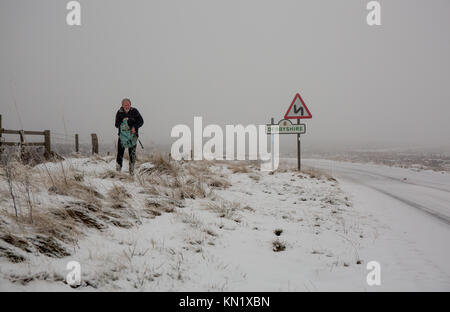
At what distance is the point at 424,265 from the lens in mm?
2428

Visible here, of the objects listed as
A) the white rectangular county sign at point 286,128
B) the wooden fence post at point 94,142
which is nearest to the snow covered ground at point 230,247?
the white rectangular county sign at point 286,128

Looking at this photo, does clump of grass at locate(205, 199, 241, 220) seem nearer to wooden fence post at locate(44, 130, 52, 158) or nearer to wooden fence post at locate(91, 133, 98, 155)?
wooden fence post at locate(44, 130, 52, 158)

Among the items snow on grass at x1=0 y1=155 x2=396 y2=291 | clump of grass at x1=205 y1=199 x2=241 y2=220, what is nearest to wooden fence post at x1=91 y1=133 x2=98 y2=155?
snow on grass at x1=0 y1=155 x2=396 y2=291

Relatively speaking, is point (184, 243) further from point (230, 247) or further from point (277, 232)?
point (277, 232)

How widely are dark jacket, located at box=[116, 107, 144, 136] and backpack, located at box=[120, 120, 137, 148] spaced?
0.41 ft

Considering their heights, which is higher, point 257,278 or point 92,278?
point 92,278

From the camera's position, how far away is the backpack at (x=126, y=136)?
5.98m

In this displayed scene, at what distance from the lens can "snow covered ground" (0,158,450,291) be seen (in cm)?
188

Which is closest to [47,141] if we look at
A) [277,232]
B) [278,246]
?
[277,232]
